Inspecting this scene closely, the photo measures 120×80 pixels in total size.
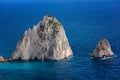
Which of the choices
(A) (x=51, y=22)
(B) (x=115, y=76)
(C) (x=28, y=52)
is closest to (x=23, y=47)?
(C) (x=28, y=52)

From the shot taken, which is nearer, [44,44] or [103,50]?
[103,50]

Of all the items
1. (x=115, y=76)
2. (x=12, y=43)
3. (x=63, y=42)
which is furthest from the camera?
(x=12, y=43)

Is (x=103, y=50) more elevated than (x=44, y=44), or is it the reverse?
(x=44, y=44)

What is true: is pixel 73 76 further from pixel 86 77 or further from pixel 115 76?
pixel 115 76

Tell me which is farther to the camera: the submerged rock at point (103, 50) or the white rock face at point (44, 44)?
the white rock face at point (44, 44)

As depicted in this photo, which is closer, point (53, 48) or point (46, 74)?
point (46, 74)
